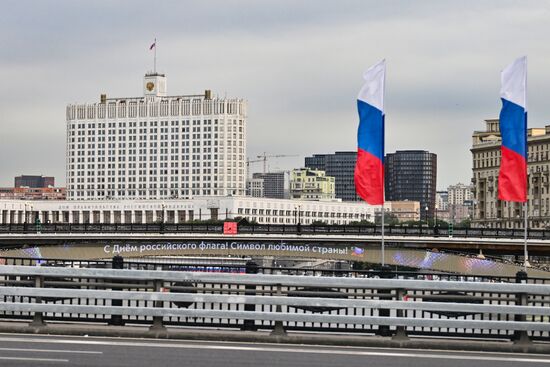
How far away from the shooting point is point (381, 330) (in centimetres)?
2269

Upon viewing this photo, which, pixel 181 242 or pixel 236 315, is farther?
pixel 181 242

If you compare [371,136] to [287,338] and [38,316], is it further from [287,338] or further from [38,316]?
[38,316]

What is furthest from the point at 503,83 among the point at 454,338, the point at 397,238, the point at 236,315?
the point at 397,238

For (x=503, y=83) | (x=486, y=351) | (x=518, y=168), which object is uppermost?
(x=503, y=83)

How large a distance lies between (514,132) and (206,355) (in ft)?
53.1

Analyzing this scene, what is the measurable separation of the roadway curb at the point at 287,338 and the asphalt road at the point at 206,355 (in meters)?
0.31

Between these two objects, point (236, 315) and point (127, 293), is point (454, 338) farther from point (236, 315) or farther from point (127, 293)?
point (127, 293)

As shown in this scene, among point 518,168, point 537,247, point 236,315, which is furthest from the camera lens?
point 537,247

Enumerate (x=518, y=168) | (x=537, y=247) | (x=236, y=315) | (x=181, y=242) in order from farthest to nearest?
(x=181, y=242)
(x=537, y=247)
(x=518, y=168)
(x=236, y=315)

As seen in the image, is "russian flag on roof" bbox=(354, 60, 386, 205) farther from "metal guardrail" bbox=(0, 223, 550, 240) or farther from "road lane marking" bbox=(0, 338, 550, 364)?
"metal guardrail" bbox=(0, 223, 550, 240)

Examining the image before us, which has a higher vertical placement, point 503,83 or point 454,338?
point 503,83

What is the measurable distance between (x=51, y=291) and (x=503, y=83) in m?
16.8

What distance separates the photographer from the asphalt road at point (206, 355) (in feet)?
61.6

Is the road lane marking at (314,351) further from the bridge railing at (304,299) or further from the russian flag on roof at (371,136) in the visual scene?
the russian flag on roof at (371,136)
